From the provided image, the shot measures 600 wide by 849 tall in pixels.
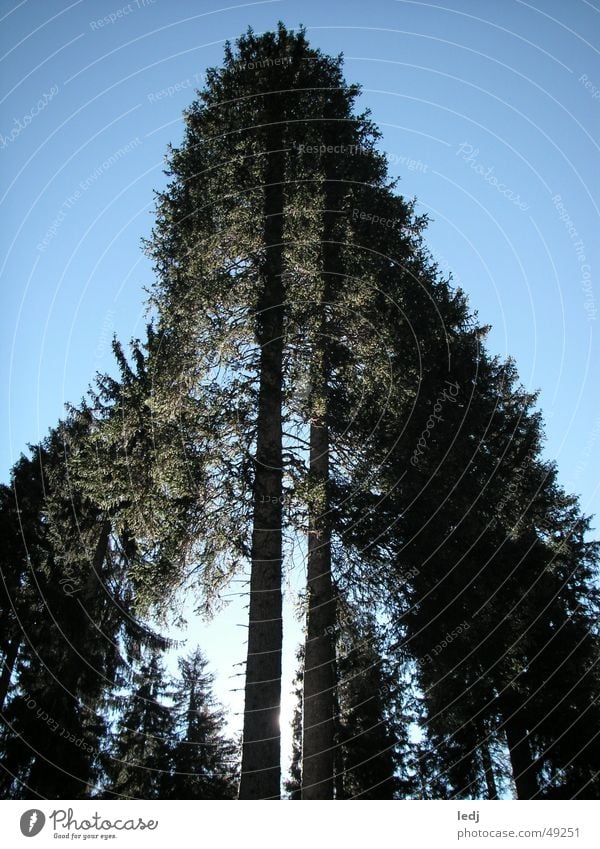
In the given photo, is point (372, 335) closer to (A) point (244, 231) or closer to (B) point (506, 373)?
(A) point (244, 231)

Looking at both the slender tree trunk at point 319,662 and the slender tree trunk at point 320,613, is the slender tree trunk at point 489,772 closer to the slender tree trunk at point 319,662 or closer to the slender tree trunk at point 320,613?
the slender tree trunk at point 320,613

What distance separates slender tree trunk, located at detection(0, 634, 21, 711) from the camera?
15.0 meters

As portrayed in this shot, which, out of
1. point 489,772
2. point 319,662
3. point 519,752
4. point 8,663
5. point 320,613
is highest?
point 8,663

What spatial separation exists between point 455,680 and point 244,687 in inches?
187

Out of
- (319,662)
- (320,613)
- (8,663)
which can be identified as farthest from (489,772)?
(8,663)

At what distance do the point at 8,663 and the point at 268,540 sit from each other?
12.6 meters

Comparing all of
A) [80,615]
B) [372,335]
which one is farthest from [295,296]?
[80,615]

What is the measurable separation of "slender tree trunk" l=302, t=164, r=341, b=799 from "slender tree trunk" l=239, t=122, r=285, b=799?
2.48ft

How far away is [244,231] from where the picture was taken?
993 centimetres

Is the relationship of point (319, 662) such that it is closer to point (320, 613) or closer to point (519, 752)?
point (320, 613)

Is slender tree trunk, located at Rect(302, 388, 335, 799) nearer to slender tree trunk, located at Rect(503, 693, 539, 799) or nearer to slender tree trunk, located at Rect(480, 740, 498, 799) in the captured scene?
slender tree trunk, located at Rect(503, 693, 539, 799)

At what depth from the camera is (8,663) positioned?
15.5 meters

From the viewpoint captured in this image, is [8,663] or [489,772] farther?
[8,663]

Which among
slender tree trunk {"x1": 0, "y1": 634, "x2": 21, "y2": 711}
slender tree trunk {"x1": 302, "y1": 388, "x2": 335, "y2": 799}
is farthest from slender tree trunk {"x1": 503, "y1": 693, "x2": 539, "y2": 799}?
slender tree trunk {"x1": 0, "y1": 634, "x2": 21, "y2": 711}
